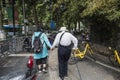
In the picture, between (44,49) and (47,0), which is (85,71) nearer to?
(44,49)

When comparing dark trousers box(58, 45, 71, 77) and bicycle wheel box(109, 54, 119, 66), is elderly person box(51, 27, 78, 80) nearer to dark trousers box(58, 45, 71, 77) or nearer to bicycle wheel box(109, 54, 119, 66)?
dark trousers box(58, 45, 71, 77)

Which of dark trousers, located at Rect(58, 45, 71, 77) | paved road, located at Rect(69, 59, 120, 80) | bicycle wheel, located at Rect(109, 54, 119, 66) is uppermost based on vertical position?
dark trousers, located at Rect(58, 45, 71, 77)

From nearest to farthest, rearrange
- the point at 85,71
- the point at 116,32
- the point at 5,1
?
the point at 85,71 → the point at 116,32 → the point at 5,1

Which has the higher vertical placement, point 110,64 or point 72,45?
point 72,45

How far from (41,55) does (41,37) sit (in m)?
0.65

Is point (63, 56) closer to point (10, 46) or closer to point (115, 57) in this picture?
point (115, 57)

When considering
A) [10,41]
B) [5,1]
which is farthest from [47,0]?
[10,41]

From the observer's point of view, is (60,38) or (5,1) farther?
(5,1)

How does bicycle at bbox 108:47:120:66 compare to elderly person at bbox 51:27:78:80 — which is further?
bicycle at bbox 108:47:120:66

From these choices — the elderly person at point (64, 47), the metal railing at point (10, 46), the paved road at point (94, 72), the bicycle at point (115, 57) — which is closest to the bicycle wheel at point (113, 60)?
the bicycle at point (115, 57)

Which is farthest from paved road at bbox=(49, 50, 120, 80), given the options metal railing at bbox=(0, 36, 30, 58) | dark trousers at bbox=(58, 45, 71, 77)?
metal railing at bbox=(0, 36, 30, 58)

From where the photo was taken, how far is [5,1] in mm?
36469

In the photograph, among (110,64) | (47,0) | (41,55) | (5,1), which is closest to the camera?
(41,55)

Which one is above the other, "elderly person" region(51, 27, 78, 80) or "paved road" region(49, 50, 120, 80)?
"elderly person" region(51, 27, 78, 80)
